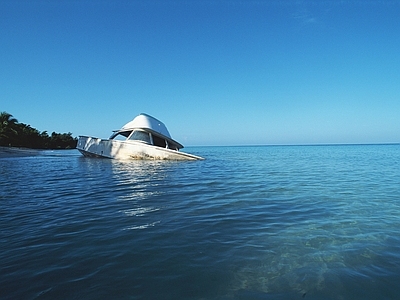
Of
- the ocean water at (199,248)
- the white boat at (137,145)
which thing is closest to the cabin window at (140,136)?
the white boat at (137,145)

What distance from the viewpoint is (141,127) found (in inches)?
1185

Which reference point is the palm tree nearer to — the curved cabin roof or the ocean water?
the curved cabin roof

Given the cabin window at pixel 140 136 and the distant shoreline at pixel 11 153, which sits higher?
the cabin window at pixel 140 136

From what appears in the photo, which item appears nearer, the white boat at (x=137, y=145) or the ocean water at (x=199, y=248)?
the ocean water at (x=199, y=248)

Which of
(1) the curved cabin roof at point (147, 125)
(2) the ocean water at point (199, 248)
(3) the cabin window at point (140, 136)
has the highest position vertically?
→ (1) the curved cabin roof at point (147, 125)

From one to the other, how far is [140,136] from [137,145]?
2411 mm

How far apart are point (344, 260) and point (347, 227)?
204 centimetres

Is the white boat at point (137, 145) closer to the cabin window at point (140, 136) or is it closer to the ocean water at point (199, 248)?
the cabin window at point (140, 136)

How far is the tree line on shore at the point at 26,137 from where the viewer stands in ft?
179

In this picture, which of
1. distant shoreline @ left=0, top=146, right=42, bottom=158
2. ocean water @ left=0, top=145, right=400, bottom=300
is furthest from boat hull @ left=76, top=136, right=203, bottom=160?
ocean water @ left=0, top=145, right=400, bottom=300

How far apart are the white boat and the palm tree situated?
30480 millimetres

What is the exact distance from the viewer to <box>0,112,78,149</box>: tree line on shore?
54.5 metres

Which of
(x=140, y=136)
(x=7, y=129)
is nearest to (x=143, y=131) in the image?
(x=140, y=136)

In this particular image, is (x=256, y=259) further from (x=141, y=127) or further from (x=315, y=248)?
(x=141, y=127)
